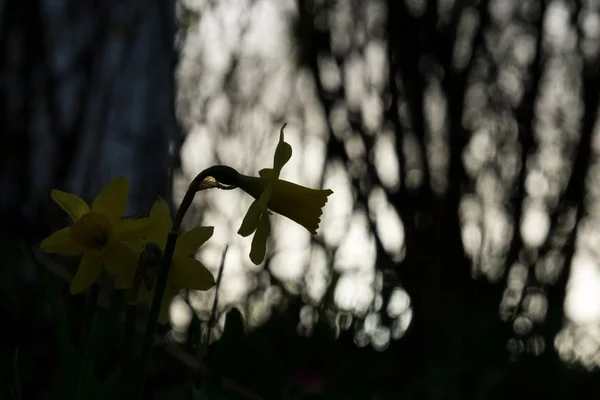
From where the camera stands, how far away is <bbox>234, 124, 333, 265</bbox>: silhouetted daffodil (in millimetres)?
621

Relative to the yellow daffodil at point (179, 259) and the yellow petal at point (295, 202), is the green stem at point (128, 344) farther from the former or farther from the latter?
the yellow petal at point (295, 202)

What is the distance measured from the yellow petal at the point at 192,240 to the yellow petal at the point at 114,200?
6 centimetres

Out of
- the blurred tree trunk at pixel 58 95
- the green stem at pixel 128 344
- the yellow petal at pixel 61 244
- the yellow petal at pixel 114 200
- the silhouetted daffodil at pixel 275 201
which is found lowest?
the green stem at pixel 128 344

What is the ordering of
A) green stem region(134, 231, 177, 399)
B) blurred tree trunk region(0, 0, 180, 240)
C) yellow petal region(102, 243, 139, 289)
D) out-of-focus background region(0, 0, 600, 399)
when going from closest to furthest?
green stem region(134, 231, 177, 399) → yellow petal region(102, 243, 139, 289) → blurred tree trunk region(0, 0, 180, 240) → out-of-focus background region(0, 0, 600, 399)

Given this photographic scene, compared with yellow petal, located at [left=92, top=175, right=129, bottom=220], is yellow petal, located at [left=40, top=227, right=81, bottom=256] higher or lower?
lower

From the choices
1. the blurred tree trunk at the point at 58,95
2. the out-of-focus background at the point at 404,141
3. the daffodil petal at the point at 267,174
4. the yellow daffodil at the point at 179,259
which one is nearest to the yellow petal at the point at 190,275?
the yellow daffodil at the point at 179,259

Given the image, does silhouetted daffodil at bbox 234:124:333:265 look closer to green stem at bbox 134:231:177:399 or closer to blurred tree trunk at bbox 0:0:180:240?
green stem at bbox 134:231:177:399

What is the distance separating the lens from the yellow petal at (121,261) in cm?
63

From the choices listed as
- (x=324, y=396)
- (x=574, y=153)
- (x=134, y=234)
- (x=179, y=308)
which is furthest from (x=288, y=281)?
(x=134, y=234)

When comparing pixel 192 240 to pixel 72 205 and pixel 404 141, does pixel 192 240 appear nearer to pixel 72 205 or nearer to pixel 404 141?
pixel 72 205

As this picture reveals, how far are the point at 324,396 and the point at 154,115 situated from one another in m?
2.31

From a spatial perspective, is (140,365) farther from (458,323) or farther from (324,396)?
(458,323)

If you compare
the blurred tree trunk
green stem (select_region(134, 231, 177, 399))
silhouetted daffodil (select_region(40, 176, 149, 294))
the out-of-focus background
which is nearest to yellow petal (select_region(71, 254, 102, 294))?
silhouetted daffodil (select_region(40, 176, 149, 294))

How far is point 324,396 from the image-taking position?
88 centimetres
